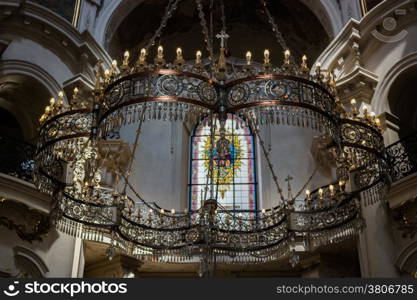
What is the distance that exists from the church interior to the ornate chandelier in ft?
0.08

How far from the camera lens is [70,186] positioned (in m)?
8.70

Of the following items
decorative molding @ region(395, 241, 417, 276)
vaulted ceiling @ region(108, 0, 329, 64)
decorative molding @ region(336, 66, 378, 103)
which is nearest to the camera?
decorative molding @ region(395, 241, 417, 276)

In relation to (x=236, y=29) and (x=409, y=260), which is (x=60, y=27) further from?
(x=409, y=260)

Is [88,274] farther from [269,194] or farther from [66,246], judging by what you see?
[269,194]

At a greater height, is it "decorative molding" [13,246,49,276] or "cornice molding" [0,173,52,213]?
"cornice molding" [0,173,52,213]

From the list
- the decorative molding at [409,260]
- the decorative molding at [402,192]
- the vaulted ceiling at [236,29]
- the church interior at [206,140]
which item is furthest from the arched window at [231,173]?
the decorative molding at [409,260]

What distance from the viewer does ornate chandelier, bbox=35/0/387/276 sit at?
7.05 m

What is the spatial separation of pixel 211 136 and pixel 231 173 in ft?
18.1

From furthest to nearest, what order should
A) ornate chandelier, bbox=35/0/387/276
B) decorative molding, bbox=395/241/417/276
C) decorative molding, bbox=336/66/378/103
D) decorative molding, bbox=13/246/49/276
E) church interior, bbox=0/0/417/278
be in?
decorative molding, bbox=336/66/378/103, decorative molding, bbox=13/246/49/276, decorative molding, bbox=395/241/417/276, church interior, bbox=0/0/417/278, ornate chandelier, bbox=35/0/387/276

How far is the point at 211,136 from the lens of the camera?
8141mm

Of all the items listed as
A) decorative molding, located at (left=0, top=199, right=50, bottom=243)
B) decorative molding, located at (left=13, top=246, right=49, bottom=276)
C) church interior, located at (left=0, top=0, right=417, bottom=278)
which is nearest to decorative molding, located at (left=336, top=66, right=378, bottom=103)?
church interior, located at (left=0, top=0, right=417, bottom=278)

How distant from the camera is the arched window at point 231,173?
13180mm

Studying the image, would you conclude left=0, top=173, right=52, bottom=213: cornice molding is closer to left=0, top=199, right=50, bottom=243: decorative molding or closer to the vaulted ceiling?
left=0, top=199, right=50, bottom=243: decorative molding

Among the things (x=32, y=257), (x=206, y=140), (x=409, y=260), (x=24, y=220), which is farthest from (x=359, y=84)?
(x=32, y=257)
